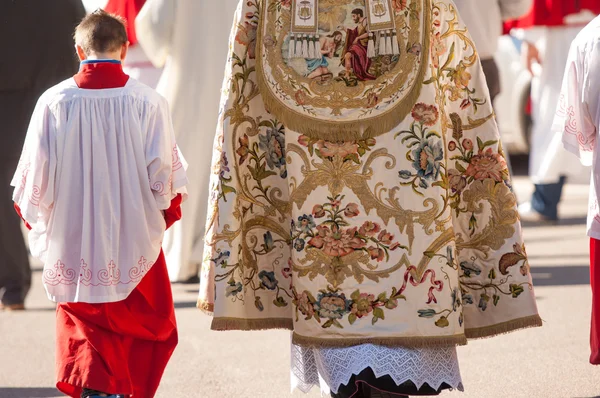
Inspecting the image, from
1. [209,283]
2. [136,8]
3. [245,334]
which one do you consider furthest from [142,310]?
[136,8]

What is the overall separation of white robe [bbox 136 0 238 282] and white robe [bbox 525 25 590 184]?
2.89 meters

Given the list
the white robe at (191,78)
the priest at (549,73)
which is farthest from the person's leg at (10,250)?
the priest at (549,73)

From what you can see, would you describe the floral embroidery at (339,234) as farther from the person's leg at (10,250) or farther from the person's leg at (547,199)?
the person's leg at (547,199)

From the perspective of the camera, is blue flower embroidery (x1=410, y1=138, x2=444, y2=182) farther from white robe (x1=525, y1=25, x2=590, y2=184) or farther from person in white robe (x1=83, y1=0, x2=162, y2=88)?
white robe (x1=525, y1=25, x2=590, y2=184)

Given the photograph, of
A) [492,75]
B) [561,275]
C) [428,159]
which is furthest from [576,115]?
[561,275]

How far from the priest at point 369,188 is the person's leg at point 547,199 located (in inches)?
212

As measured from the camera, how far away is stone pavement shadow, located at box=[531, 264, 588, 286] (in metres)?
7.27

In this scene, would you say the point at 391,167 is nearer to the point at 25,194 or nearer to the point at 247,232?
the point at 247,232

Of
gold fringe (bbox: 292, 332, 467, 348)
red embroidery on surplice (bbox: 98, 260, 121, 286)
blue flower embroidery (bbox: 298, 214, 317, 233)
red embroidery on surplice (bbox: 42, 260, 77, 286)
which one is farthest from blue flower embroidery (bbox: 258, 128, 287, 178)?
red embroidery on surplice (bbox: 42, 260, 77, 286)

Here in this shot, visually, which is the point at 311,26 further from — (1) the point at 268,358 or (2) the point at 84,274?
(1) the point at 268,358

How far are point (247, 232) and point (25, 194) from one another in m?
0.79

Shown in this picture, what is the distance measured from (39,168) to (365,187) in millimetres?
1136

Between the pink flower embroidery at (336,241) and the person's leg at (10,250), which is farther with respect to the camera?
the person's leg at (10,250)

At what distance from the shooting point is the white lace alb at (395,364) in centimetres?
395
